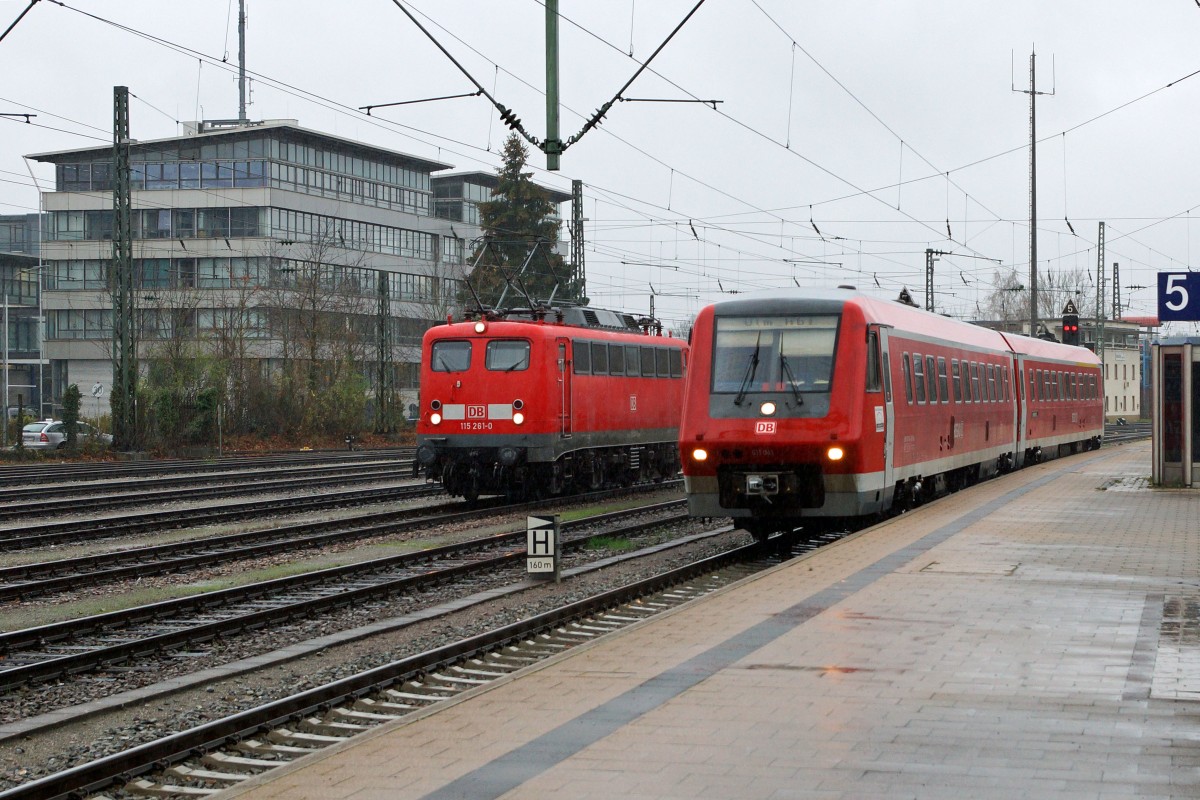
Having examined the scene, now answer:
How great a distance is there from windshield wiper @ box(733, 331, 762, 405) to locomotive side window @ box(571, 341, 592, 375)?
26.2ft

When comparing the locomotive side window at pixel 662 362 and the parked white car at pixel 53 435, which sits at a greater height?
the locomotive side window at pixel 662 362

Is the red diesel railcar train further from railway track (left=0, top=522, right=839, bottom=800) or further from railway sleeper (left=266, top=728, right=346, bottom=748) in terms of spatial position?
railway sleeper (left=266, top=728, right=346, bottom=748)

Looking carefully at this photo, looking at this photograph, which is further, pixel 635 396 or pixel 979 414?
pixel 635 396


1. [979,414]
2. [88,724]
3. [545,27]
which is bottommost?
[88,724]

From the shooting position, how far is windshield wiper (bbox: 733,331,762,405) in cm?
1705

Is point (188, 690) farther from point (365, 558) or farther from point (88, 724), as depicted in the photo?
point (365, 558)

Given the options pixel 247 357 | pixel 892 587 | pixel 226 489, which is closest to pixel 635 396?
pixel 226 489

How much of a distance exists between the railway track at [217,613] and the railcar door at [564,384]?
22.0ft

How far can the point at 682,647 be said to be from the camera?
965 cm

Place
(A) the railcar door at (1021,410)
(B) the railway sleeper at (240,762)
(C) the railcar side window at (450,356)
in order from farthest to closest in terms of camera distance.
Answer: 1. (A) the railcar door at (1021,410)
2. (C) the railcar side window at (450,356)
3. (B) the railway sleeper at (240,762)

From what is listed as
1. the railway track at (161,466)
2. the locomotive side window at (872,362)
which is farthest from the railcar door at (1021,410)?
the railway track at (161,466)

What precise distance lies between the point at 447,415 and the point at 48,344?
65496 mm

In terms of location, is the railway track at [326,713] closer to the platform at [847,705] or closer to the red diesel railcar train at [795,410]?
the platform at [847,705]

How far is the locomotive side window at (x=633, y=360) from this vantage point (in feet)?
91.3
